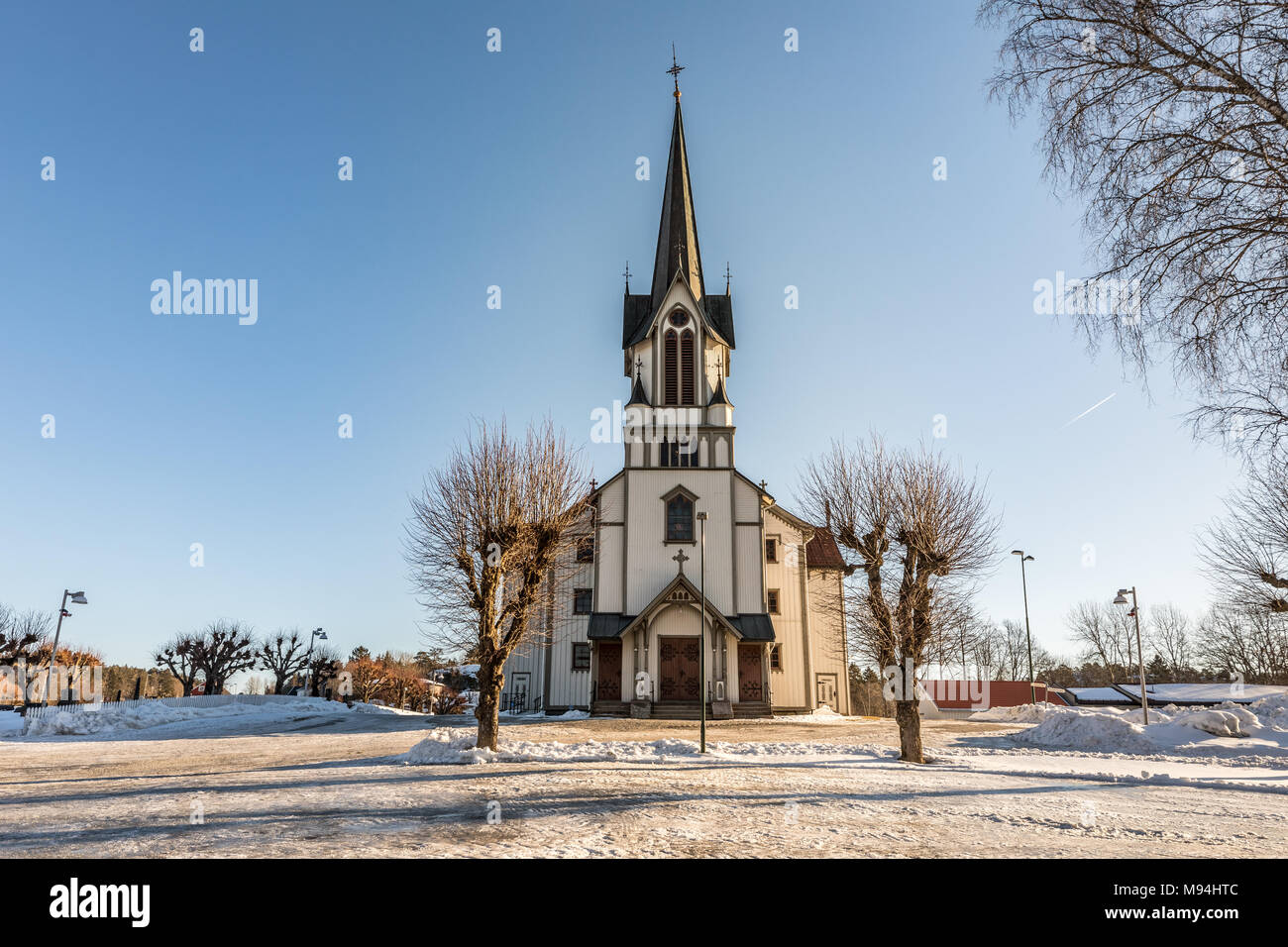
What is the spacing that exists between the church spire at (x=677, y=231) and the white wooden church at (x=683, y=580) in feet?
0.85

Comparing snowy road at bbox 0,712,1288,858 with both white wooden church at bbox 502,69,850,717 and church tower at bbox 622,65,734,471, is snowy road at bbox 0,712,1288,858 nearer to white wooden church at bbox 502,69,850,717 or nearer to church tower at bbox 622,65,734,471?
white wooden church at bbox 502,69,850,717

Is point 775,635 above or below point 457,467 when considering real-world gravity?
below

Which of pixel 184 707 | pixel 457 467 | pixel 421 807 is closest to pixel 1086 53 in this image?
pixel 421 807

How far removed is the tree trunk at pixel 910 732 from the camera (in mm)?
16359

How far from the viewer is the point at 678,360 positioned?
3553cm

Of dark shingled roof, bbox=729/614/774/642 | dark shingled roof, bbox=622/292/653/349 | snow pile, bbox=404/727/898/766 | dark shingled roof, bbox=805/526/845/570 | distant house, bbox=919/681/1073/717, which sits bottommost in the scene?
distant house, bbox=919/681/1073/717

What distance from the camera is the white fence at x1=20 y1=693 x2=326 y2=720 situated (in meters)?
26.9

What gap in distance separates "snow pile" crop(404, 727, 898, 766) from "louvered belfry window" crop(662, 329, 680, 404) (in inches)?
770

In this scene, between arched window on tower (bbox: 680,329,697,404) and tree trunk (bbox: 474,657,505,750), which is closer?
tree trunk (bbox: 474,657,505,750)

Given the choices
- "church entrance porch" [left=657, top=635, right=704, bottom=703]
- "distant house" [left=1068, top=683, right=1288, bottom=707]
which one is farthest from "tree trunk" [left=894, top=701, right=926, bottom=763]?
"distant house" [left=1068, top=683, right=1288, bottom=707]

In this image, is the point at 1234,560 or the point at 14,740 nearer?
the point at 14,740
